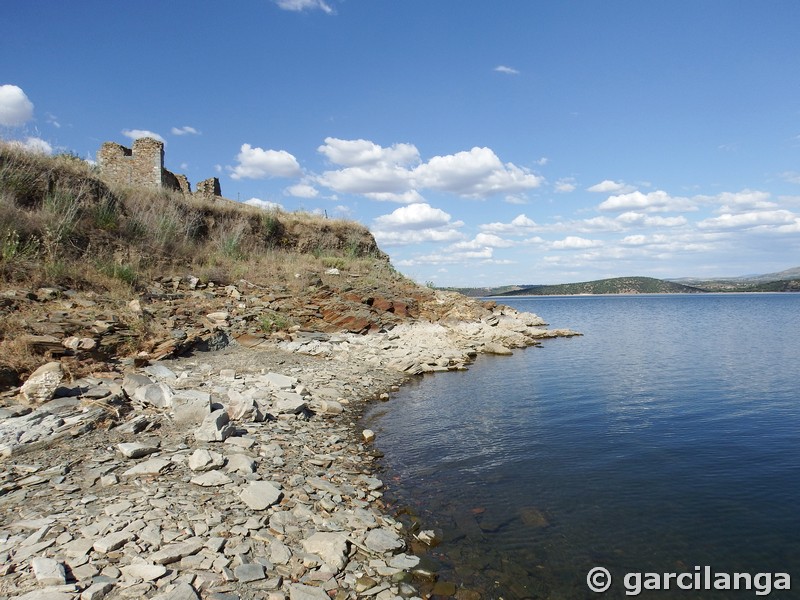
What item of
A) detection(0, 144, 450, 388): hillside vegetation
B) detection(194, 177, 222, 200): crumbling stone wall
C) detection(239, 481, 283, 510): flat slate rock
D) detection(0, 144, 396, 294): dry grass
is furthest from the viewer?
detection(194, 177, 222, 200): crumbling stone wall

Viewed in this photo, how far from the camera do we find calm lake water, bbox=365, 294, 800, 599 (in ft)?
15.1

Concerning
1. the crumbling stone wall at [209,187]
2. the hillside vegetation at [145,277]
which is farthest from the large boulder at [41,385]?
the crumbling stone wall at [209,187]

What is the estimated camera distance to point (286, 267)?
19609 mm

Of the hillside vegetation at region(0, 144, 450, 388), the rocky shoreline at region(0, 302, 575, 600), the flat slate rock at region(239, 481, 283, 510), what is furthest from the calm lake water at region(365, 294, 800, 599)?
the hillside vegetation at region(0, 144, 450, 388)

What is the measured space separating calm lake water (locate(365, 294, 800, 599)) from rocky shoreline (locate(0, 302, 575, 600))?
2.51 feet

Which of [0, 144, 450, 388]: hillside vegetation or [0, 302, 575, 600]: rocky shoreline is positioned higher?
[0, 144, 450, 388]: hillside vegetation

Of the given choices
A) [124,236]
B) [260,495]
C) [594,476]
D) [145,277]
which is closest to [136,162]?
[124,236]

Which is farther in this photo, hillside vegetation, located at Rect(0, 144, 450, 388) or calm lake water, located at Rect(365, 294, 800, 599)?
hillside vegetation, located at Rect(0, 144, 450, 388)

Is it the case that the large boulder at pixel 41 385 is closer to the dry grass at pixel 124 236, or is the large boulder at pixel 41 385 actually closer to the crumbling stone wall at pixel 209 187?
the dry grass at pixel 124 236

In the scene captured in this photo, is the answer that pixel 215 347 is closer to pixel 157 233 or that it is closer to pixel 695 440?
pixel 157 233

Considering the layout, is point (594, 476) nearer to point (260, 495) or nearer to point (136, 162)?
point (260, 495)

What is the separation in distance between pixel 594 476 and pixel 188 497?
5.48 meters

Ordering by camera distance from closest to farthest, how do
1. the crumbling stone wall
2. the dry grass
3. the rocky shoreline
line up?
the rocky shoreline, the dry grass, the crumbling stone wall

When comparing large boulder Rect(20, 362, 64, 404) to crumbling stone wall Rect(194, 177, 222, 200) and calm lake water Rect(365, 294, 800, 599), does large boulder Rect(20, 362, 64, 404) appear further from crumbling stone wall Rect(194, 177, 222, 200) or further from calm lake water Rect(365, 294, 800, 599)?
crumbling stone wall Rect(194, 177, 222, 200)
